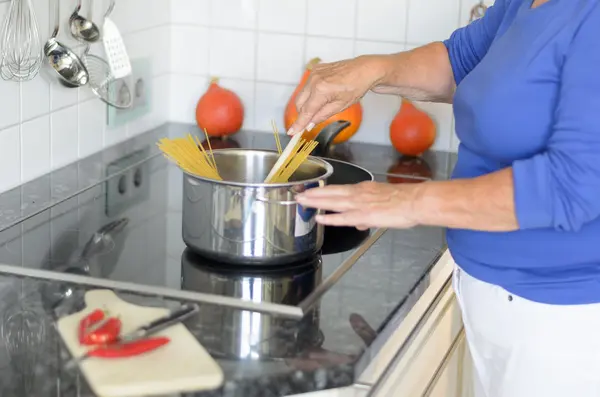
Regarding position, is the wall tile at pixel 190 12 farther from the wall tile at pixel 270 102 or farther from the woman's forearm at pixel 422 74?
the woman's forearm at pixel 422 74

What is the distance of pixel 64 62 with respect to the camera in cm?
168

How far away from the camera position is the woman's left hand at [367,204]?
1.16 metres

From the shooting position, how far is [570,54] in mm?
1129

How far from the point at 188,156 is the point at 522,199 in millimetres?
559

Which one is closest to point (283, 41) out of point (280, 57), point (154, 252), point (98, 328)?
point (280, 57)

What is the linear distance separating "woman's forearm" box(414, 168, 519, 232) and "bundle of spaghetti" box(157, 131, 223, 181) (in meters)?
0.41

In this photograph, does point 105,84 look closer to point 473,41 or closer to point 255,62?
point 255,62

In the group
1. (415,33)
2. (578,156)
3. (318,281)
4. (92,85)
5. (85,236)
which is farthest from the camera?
(415,33)

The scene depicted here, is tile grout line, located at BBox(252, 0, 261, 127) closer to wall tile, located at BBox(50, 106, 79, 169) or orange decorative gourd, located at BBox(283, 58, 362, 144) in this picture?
orange decorative gourd, located at BBox(283, 58, 362, 144)

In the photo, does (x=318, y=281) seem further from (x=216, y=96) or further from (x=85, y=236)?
(x=216, y=96)

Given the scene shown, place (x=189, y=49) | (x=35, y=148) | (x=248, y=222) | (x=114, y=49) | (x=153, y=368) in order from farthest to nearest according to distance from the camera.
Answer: (x=189, y=49) → (x=114, y=49) → (x=35, y=148) → (x=248, y=222) → (x=153, y=368)

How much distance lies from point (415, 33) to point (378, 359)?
98 cm

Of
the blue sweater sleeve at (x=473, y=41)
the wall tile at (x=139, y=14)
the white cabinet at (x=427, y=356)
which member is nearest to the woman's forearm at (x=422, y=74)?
the blue sweater sleeve at (x=473, y=41)

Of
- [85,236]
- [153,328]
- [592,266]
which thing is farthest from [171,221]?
[592,266]
